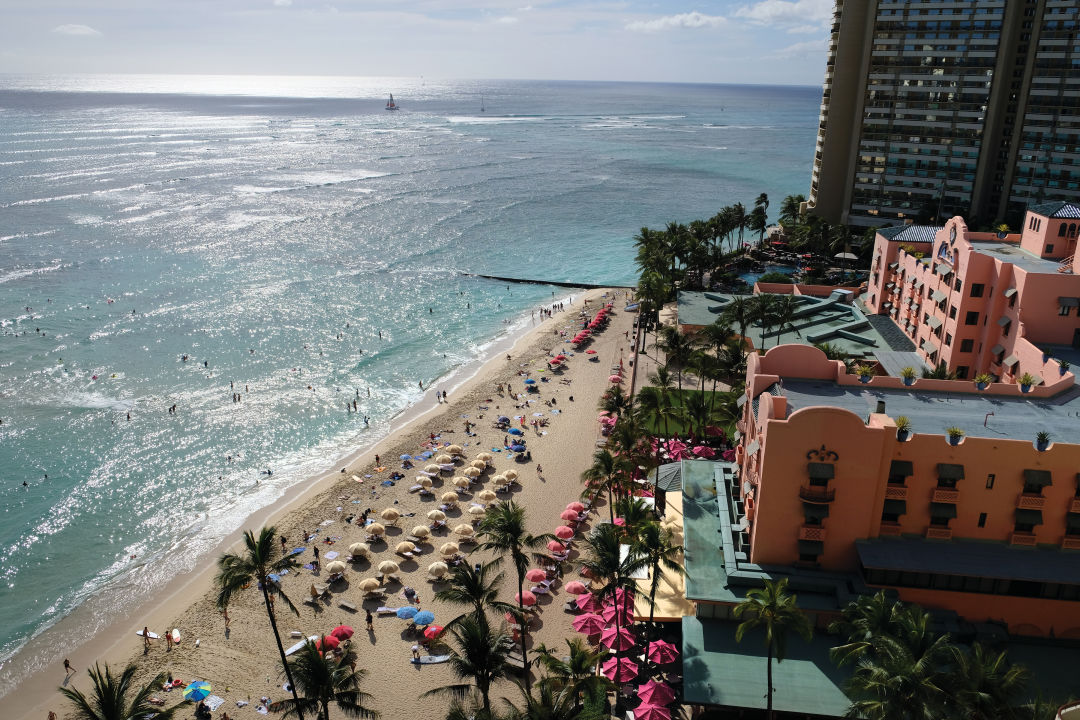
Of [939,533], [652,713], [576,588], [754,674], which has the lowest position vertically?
[576,588]

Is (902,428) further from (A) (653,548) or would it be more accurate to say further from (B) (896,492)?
(A) (653,548)

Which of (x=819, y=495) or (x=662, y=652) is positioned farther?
(x=662, y=652)

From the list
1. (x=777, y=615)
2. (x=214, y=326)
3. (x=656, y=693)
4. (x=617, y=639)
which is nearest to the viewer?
(x=777, y=615)

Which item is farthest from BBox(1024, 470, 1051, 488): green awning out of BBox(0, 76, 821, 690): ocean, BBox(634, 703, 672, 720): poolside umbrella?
BBox(0, 76, 821, 690): ocean

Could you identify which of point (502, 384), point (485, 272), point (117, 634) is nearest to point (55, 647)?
point (117, 634)

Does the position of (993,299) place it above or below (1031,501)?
above

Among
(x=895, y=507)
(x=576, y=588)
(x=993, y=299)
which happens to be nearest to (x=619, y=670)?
(x=576, y=588)

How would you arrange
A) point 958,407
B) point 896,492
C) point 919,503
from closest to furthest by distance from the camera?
point 896,492, point 919,503, point 958,407

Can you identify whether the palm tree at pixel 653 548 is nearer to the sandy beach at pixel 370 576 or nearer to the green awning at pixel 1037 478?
the sandy beach at pixel 370 576
